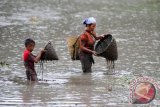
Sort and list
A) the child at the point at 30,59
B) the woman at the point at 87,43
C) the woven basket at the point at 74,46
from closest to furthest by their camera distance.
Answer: the child at the point at 30,59
the woman at the point at 87,43
the woven basket at the point at 74,46

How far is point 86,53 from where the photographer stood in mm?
12391

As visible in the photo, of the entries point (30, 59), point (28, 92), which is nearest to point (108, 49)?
point (30, 59)

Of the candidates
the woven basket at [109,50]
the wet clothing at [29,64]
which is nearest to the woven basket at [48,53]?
the wet clothing at [29,64]

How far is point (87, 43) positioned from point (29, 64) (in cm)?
175

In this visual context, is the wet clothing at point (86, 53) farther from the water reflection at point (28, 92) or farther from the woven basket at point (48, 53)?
the water reflection at point (28, 92)

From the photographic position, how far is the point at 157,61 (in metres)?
13.7

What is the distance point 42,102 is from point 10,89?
1.35m

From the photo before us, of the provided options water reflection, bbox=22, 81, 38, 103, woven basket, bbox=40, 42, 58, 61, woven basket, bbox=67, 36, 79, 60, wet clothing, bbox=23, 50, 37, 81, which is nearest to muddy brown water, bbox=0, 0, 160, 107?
water reflection, bbox=22, 81, 38, 103

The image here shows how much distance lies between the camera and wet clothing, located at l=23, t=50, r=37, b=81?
1109 centimetres

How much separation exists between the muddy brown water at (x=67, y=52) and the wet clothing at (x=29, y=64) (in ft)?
0.61

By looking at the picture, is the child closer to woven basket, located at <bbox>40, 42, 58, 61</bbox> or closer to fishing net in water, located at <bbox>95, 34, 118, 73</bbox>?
woven basket, located at <bbox>40, 42, 58, 61</bbox>

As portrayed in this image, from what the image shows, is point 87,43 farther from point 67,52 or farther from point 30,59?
point 67,52

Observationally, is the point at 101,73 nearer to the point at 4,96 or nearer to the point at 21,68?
the point at 21,68

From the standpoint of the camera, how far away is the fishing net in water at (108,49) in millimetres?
11914
